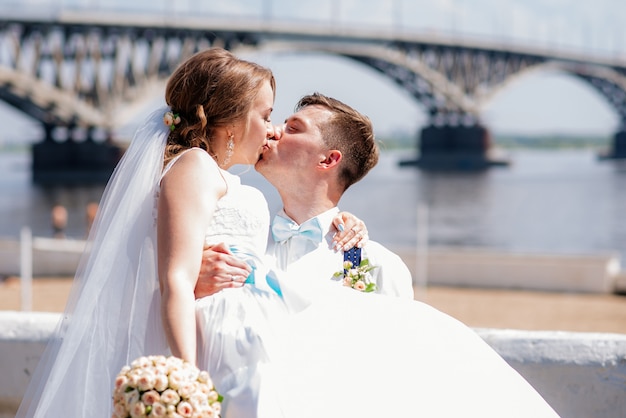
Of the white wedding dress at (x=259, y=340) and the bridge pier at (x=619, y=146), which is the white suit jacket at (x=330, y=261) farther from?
the bridge pier at (x=619, y=146)

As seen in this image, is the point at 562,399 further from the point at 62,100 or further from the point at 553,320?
the point at 62,100

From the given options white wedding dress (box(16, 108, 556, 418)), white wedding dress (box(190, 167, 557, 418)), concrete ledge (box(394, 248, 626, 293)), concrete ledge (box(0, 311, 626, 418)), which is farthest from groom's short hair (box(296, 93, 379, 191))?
concrete ledge (box(394, 248, 626, 293))

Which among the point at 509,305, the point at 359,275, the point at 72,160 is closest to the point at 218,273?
the point at 359,275

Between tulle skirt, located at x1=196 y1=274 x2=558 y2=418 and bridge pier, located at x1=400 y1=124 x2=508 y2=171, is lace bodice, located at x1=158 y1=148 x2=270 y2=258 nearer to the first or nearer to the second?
tulle skirt, located at x1=196 y1=274 x2=558 y2=418

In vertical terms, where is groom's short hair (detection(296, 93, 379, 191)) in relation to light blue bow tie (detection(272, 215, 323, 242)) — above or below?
above

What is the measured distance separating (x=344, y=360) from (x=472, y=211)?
3465 cm

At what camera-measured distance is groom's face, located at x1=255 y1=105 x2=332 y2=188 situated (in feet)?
8.37

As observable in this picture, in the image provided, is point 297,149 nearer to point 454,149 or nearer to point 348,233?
point 348,233

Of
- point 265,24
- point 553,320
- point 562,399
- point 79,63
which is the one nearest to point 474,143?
point 265,24

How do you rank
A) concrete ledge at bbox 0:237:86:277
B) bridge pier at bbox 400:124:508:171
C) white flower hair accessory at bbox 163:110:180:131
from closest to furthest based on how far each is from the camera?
1. white flower hair accessory at bbox 163:110:180:131
2. concrete ledge at bbox 0:237:86:277
3. bridge pier at bbox 400:124:508:171

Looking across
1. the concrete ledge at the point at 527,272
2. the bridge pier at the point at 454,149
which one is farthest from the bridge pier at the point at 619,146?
the concrete ledge at the point at 527,272

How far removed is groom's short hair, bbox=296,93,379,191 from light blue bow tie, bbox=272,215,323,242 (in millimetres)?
169

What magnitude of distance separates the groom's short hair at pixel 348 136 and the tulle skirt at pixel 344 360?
0.55m

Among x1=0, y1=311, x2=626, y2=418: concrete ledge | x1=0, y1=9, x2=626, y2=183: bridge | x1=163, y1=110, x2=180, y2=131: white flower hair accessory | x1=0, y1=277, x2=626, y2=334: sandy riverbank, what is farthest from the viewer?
x1=0, y1=9, x2=626, y2=183: bridge
